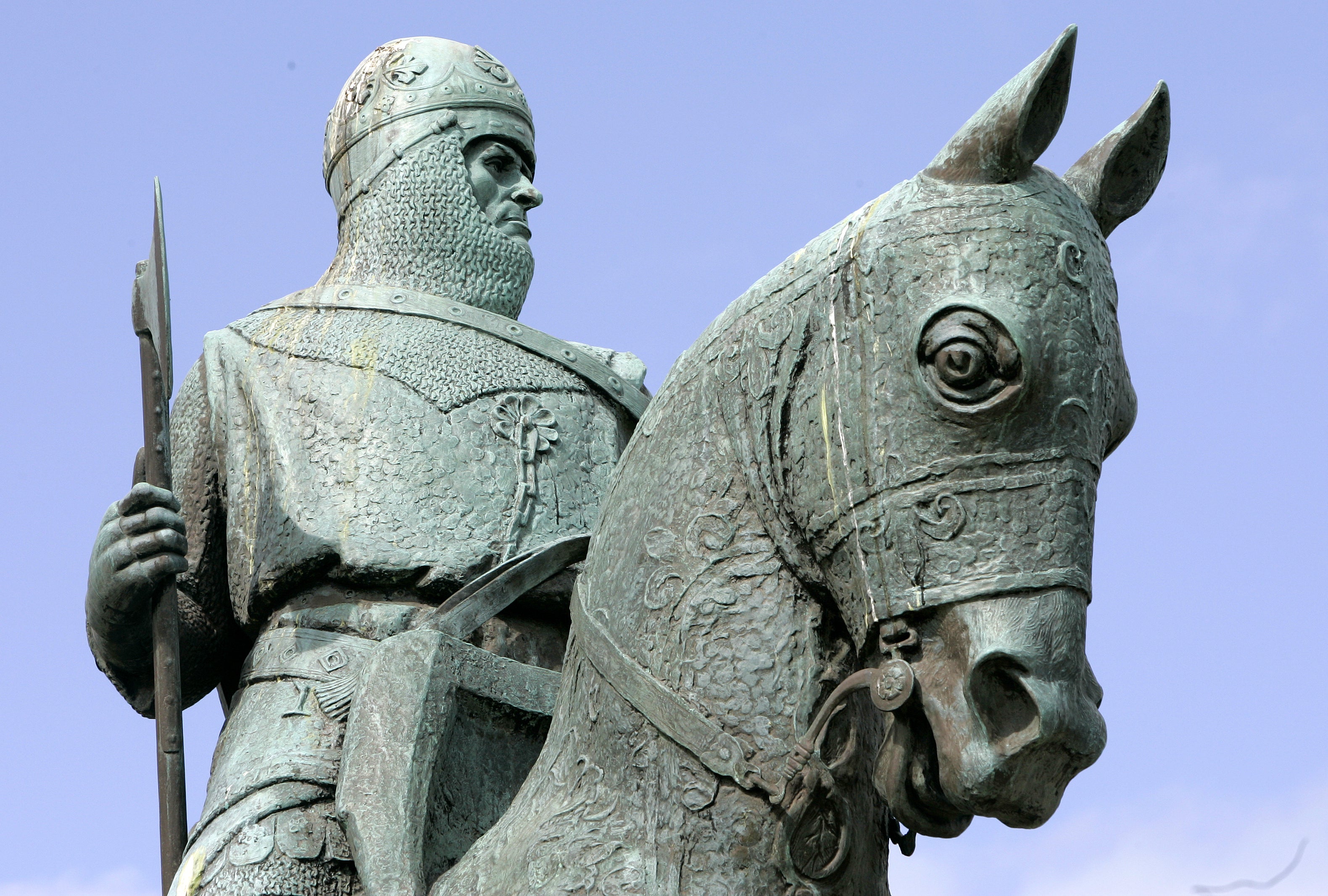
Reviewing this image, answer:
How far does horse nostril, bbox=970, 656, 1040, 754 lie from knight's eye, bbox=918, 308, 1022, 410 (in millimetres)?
527

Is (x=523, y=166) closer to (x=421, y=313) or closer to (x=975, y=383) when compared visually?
(x=421, y=313)

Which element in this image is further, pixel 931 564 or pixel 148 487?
pixel 148 487

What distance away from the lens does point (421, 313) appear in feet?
23.5

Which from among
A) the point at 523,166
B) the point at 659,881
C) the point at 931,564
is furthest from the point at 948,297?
the point at 523,166

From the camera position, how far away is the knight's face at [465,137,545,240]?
25.3 ft

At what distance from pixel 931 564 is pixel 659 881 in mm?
895

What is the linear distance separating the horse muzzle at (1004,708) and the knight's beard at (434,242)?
11.6 ft

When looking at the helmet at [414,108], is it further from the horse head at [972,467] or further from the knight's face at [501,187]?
the horse head at [972,467]

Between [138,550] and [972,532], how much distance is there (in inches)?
128

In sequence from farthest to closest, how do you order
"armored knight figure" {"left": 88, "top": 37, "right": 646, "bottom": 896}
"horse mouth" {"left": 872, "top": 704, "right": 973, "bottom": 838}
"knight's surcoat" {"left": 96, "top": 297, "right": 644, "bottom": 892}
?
"knight's surcoat" {"left": 96, "top": 297, "right": 644, "bottom": 892}
"armored knight figure" {"left": 88, "top": 37, "right": 646, "bottom": 896}
"horse mouth" {"left": 872, "top": 704, "right": 973, "bottom": 838}

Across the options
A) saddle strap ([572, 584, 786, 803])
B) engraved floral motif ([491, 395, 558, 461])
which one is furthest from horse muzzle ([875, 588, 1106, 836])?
engraved floral motif ([491, 395, 558, 461])

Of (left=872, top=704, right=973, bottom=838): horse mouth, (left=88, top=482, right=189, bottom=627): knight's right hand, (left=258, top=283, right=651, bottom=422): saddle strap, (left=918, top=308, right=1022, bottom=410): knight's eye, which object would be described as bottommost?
(left=872, top=704, right=973, bottom=838): horse mouth

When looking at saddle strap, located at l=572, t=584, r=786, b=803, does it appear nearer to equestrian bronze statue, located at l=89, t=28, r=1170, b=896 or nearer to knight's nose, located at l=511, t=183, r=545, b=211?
equestrian bronze statue, located at l=89, t=28, r=1170, b=896

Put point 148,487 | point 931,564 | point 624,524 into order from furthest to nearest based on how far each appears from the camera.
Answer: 1. point 148,487
2. point 624,524
3. point 931,564
